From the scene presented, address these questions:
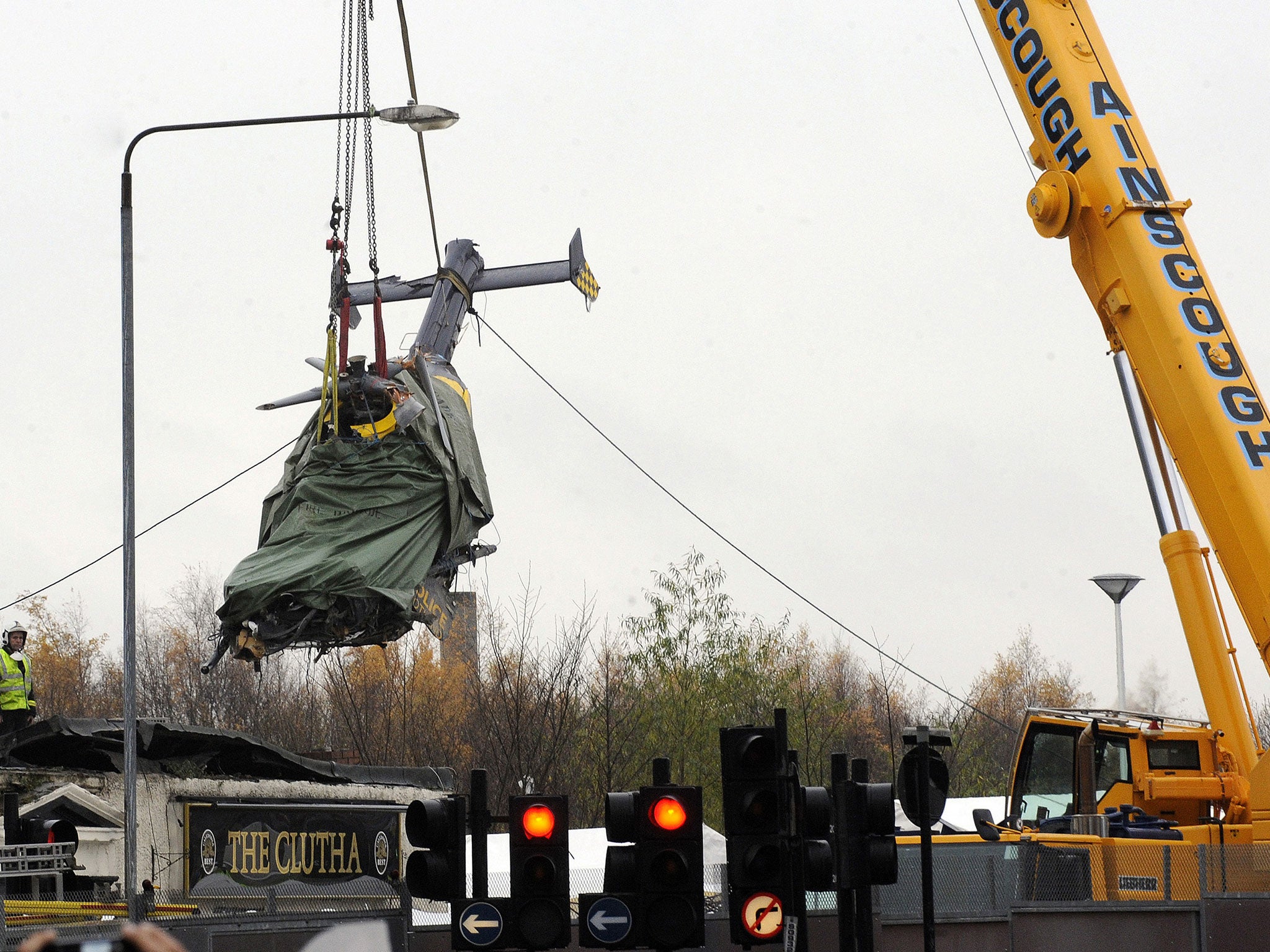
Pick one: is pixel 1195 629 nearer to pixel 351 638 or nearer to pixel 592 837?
pixel 351 638

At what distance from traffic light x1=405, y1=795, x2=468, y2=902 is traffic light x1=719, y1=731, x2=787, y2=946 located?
1812 mm

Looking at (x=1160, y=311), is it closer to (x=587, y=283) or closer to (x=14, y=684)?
(x=587, y=283)

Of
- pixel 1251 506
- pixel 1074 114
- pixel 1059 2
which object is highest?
pixel 1059 2

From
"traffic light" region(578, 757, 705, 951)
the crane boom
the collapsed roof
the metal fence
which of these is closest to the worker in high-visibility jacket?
the collapsed roof

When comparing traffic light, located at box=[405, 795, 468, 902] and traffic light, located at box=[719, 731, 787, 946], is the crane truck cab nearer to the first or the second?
traffic light, located at box=[719, 731, 787, 946]

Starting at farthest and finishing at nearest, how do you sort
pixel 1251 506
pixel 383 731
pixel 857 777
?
pixel 383 731, pixel 1251 506, pixel 857 777

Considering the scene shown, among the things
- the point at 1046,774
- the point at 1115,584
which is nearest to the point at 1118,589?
the point at 1115,584

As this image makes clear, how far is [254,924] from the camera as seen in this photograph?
41.0ft

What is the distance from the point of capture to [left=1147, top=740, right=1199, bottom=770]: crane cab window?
14773mm

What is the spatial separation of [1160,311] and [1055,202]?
1.51m

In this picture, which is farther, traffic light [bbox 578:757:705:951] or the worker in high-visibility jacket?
the worker in high-visibility jacket

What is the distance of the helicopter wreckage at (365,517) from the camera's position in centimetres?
1672

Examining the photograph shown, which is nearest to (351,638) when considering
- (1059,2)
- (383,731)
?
(1059,2)

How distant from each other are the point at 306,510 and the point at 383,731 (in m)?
26.9
